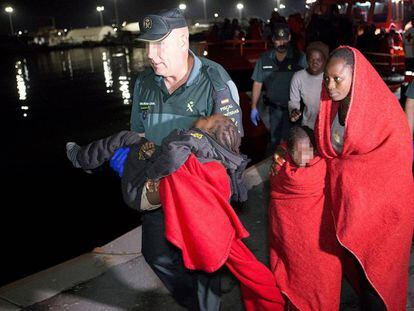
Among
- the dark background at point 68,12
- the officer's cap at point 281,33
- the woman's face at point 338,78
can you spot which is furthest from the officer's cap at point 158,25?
the dark background at point 68,12

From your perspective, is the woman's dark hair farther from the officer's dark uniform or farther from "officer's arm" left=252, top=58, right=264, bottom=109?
"officer's arm" left=252, top=58, right=264, bottom=109

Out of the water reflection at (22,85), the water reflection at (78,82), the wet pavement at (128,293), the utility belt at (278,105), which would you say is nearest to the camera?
the wet pavement at (128,293)

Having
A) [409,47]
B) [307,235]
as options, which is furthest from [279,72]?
[409,47]

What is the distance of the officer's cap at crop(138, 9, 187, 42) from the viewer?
2.65 meters

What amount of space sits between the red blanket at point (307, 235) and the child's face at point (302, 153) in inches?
1.3

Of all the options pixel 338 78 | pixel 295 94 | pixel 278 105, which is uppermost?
pixel 338 78

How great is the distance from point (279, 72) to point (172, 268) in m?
3.57

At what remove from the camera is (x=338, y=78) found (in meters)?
2.48

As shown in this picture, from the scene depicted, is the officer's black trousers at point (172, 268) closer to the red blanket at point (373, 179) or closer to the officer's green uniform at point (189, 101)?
the officer's green uniform at point (189, 101)

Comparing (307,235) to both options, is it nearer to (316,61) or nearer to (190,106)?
(190,106)

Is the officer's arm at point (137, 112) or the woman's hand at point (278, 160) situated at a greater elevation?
the officer's arm at point (137, 112)

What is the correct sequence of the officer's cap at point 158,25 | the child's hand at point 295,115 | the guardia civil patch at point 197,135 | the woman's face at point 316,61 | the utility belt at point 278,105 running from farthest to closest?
the utility belt at point 278,105 < the child's hand at point 295,115 < the woman's face at point 316,61 < the officer's cap at point 158,25 < the guardia civil patch at point 197,135

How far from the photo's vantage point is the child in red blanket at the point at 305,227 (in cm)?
266

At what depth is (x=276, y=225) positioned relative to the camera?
289 cm
